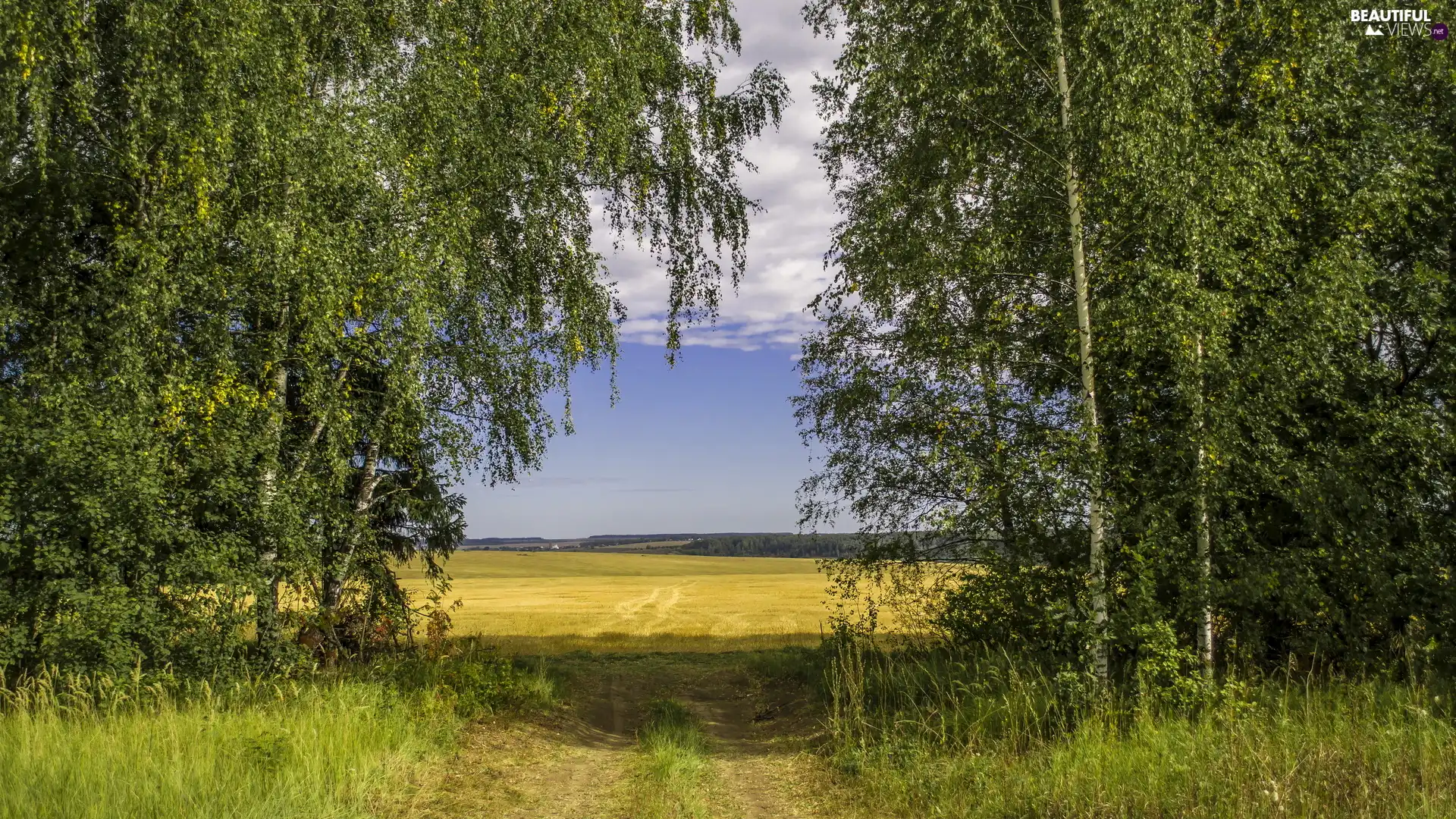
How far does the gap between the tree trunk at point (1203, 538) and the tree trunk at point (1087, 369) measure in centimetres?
94

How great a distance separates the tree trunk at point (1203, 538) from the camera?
316 inches

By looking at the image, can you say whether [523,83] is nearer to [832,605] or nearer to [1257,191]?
[1257,191]

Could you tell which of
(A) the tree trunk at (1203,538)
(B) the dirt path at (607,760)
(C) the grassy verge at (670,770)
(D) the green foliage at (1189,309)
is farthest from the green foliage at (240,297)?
(A) the tree trunk at (1203,538)

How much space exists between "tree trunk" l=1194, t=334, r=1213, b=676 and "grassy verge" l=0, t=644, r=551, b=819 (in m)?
8.24

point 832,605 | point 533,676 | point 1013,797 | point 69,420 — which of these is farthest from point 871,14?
point 832,605

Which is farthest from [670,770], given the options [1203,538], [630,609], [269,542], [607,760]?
[630,609]

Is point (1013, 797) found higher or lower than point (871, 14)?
lower

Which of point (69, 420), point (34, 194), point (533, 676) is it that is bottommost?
point (533, 676)

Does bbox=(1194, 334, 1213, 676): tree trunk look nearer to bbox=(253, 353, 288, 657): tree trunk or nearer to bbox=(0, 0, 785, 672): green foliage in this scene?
bbox=(0, 0, 785, 672): green foliage

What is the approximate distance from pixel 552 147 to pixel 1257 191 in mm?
9511

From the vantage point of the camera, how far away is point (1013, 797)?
651 cm

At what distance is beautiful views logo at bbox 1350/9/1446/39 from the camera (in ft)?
30.6

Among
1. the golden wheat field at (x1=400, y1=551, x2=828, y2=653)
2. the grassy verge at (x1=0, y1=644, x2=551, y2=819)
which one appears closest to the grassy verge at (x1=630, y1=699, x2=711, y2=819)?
the grassy verge at (x1=0, y1=644, x2=551, y2=819)

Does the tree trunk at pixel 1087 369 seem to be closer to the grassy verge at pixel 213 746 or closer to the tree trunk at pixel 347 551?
the grassy verge at pixel 213 746
